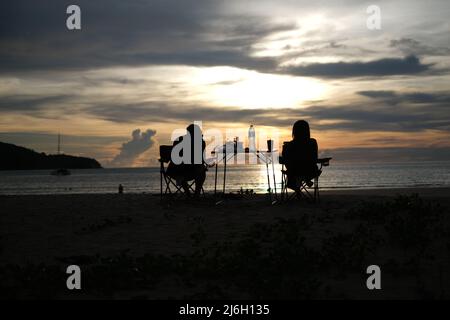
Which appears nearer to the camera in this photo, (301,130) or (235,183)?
(301,130)

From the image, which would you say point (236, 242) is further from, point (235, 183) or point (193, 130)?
point (235, 183)

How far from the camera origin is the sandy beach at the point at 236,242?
18.4ft

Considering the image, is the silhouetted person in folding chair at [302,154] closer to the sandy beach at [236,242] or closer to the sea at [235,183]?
the sandy beach at [236,242]

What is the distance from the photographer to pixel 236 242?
303 inches

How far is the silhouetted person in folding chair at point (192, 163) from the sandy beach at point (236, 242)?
1.23 metres

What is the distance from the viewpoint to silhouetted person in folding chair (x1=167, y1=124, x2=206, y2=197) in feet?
41.8

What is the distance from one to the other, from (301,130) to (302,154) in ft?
2.09

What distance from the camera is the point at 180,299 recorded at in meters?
5.20

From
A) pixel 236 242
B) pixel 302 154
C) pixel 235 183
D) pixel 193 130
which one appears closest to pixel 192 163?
pixel 193 130

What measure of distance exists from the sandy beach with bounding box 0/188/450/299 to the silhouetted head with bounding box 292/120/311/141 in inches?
70.8

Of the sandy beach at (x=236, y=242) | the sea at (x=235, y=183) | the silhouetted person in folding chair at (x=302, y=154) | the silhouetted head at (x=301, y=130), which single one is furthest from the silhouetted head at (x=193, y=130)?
the sea at (x=235, y=183)

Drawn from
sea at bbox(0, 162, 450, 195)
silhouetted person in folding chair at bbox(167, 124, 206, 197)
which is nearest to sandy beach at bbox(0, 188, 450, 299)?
silhouetted person in folding chair at bbox(167, 124, 206, 197)
